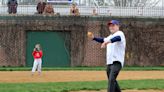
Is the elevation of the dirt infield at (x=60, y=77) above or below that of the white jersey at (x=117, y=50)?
below

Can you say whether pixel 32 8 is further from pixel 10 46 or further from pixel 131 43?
pixel 131 43

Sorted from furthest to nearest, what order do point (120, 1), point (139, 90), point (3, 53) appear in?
point (120, 1) < point (3, 53) < point (139, 90)

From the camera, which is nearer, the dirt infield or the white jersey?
the white jersey

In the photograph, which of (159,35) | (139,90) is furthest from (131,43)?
(139,90)

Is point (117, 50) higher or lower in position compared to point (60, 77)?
higher

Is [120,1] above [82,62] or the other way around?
above

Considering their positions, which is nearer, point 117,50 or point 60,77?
point 117,50

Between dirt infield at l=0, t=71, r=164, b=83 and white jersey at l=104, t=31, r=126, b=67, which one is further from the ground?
white jersey at l=104, t=31, r=126, b=67

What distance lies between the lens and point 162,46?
1517 inches

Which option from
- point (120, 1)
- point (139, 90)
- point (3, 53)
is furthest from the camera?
point (120, 1)

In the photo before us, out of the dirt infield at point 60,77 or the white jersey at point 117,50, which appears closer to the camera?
the white jersey at point 117,50

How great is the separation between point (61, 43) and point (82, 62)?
226 centimetres

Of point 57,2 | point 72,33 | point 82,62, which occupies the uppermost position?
point 57,2

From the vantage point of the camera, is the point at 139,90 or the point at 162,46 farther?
the point at 162,46
